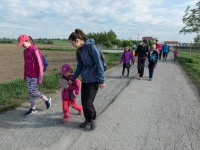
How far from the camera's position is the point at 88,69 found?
3801 mm

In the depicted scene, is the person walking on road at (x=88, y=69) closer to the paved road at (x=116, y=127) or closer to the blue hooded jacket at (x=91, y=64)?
the blue hooded jacket at (x=91, y=64)

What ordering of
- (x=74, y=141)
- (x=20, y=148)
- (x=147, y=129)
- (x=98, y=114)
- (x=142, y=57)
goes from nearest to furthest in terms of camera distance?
1. (x=20, y=148)
2. (x=74, y=141)
3. (x=147, y=129)
4. (x=98, y=114)
5. (x=142, y=57)

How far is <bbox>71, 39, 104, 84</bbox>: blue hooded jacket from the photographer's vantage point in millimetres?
3609

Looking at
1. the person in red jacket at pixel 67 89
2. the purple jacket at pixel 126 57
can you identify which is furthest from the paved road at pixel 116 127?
the purple jacket at pixel 126 57

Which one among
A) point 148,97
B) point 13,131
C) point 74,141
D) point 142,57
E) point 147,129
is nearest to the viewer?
point 74,141

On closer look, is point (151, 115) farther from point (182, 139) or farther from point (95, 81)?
point (95, 81)

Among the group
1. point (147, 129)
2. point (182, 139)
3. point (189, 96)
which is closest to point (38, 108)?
point (147, 129)

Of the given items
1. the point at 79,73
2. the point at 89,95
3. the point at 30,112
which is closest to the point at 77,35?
the point at 79,73

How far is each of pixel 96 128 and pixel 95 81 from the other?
0.96 metres

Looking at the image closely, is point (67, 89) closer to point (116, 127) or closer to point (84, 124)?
point (84, 124)

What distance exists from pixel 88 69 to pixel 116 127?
131cm

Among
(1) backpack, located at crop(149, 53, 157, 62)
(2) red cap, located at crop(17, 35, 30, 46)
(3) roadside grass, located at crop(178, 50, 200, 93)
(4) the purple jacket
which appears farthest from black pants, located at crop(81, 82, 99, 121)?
(4) the purple jacket

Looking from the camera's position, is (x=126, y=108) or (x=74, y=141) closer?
(x=74, y=141)

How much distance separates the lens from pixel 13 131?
12.5 feet
